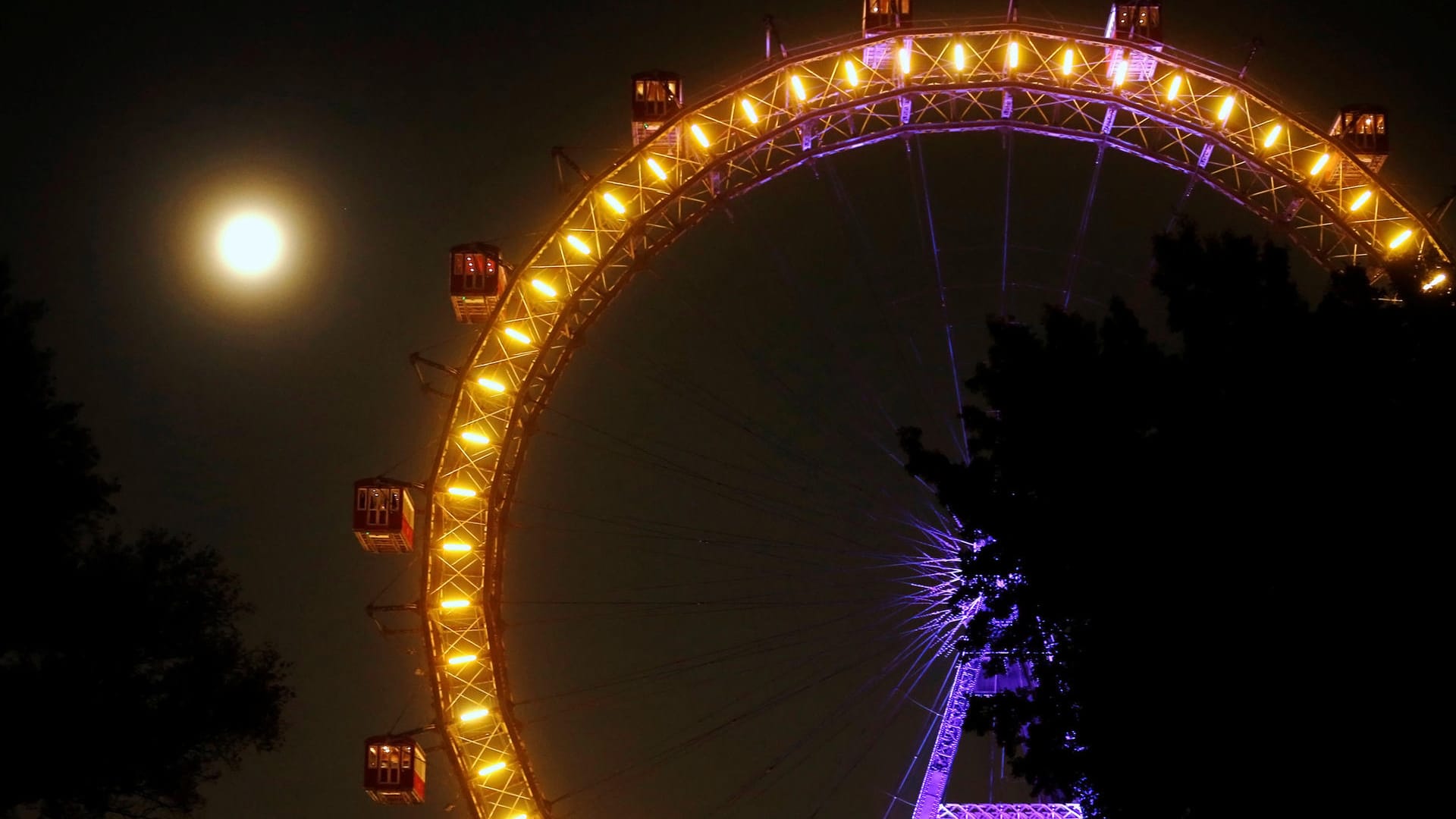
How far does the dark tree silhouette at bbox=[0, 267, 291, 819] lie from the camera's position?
55.7 ft

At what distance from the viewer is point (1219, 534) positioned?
1359 centimetres

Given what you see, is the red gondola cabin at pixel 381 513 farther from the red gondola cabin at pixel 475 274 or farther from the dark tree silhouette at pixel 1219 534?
the dark tree silhouette at pixel 1219 534

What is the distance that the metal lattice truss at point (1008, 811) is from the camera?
80.9 ft

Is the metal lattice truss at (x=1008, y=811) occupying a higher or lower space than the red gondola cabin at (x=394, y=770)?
lower

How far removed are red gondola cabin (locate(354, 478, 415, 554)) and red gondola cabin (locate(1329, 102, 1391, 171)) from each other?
17699 mm

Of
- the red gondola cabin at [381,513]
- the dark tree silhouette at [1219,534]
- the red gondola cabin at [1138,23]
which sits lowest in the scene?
the dark tree silhouette at [1219,534]

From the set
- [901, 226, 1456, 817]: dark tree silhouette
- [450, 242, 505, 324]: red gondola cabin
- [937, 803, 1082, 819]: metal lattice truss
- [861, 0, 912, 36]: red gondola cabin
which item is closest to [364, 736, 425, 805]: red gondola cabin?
[450, 242, 505, 324]: red gondola cabin

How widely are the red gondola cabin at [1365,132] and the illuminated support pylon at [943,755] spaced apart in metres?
11.7

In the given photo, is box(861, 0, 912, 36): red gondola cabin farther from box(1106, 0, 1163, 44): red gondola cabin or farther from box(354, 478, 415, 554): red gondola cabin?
box(354, 478, 415, 554): red gondola cabin

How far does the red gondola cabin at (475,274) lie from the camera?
2588 cm

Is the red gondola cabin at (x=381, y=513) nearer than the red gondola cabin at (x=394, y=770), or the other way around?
the red gondola cabin at (x=394, y=770)

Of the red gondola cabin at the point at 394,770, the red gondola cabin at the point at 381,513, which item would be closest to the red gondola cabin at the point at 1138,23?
the red gondola cabin at the point at 381,513

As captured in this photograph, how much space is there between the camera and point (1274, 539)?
13328 mm

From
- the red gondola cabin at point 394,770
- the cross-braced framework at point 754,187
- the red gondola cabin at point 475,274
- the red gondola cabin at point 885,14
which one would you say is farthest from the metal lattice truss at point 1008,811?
the red gondola cabin at point 885,14
